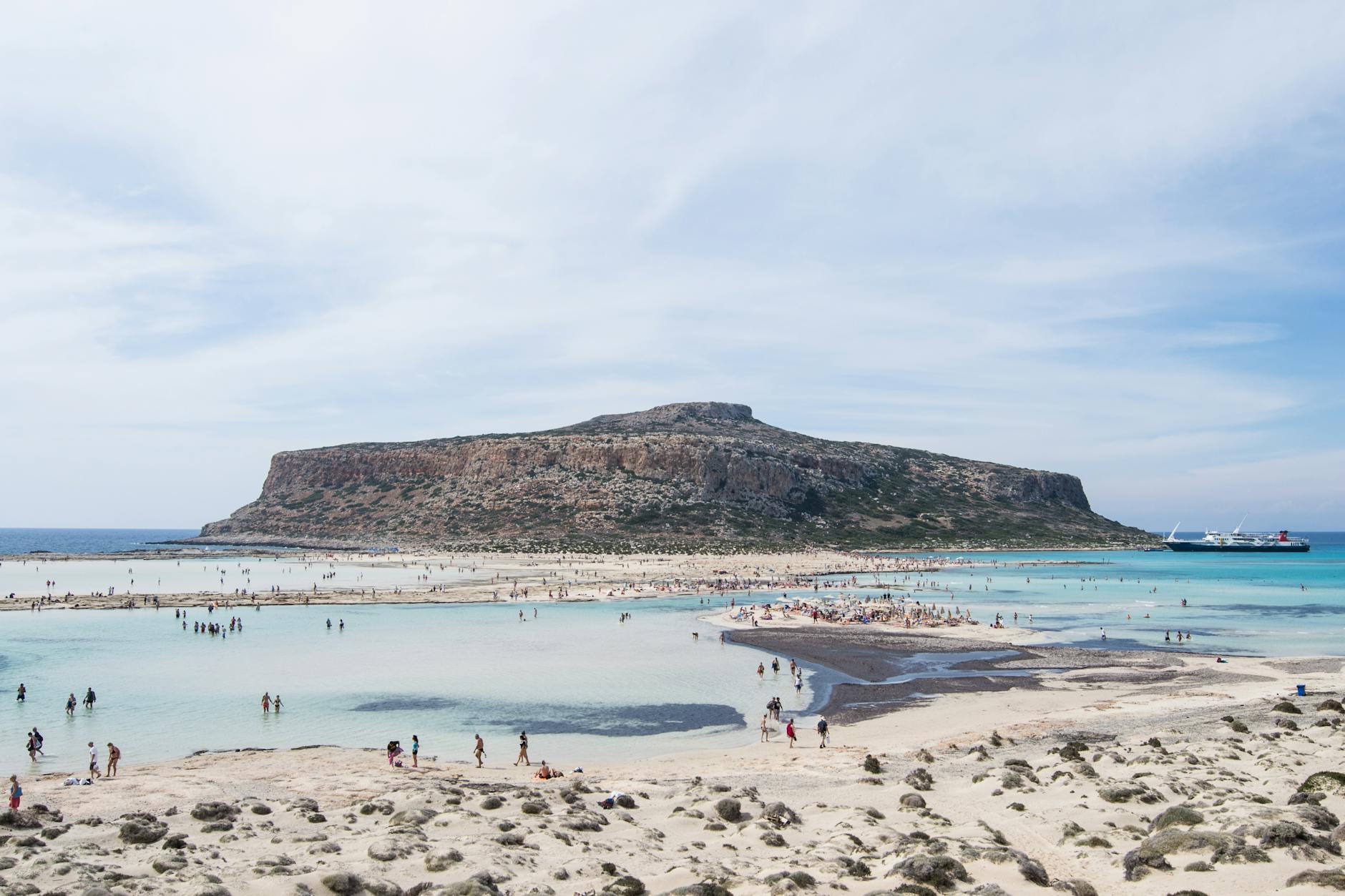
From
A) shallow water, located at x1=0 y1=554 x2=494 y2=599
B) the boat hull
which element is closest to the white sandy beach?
shallow water, located at x1=0 y1=554 x2=494 y2=599

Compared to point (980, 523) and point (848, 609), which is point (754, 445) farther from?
point (848, 609)

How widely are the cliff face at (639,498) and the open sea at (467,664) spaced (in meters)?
46.8

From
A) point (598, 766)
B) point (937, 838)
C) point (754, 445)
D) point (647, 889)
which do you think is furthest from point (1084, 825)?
point (754, 445)

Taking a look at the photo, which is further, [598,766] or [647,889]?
[598,766]

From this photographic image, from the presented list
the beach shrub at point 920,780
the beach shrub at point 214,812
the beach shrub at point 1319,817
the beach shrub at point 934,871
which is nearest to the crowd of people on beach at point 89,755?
the beach shrub at point 214,812

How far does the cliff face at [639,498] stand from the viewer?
391ft

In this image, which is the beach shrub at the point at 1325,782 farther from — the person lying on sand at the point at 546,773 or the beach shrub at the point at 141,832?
the beach shrub at the point at 141,832

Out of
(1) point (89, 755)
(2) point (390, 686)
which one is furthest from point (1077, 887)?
(2) point (390, 686)

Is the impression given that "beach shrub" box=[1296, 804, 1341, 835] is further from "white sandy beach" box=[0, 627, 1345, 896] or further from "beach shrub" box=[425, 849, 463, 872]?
"beach shrub" box=[425, 849, 463, 872]

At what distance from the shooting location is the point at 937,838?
41.9ft

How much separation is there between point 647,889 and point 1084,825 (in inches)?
296

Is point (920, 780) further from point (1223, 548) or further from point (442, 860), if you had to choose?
point (1223, 548)

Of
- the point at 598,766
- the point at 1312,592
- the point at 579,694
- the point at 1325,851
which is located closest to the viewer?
the point at 1325,851

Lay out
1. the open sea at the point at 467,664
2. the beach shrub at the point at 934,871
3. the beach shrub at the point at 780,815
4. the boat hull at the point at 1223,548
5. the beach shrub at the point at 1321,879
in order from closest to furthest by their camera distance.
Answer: the beach shrub at the point at 1321,879 → the beach shrub at the point at 934,871 → the beach shrub at the point at 780,815 → the open sea at the point at 467,664 → the boat hull at the point at 1223,548
